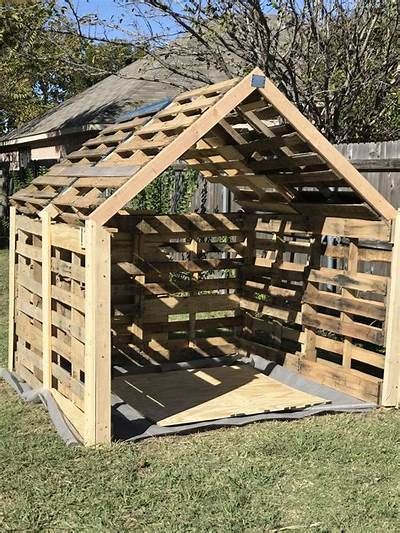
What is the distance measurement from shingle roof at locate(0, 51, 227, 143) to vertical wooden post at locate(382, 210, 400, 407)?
24.8ft

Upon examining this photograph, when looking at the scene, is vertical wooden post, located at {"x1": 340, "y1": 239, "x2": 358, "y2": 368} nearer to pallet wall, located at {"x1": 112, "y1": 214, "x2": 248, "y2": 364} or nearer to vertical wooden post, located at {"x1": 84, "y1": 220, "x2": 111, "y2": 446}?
pallet wall, located at {"x1": 112, "y1": 214, "x2": 248, "y2": 364}

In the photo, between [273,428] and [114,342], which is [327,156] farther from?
[114,342]

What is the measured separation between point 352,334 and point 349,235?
34.6 inches

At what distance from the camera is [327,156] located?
5547mm

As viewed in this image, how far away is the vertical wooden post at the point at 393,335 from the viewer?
5.84 meters

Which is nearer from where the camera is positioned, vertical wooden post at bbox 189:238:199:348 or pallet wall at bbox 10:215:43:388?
pallet wall at bbox 10:215:43:388

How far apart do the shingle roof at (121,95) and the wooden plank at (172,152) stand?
765 centimetres

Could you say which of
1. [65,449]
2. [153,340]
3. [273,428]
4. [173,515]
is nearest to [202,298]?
[153,340]

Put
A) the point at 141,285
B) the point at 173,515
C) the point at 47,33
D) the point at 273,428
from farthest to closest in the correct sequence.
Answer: the point at 47,33, the point at 141,285, the point at 273,428, the point at 173,515

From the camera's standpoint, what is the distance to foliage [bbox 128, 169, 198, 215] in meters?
12.2

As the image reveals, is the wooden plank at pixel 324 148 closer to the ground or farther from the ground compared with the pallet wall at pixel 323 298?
farther from the ground

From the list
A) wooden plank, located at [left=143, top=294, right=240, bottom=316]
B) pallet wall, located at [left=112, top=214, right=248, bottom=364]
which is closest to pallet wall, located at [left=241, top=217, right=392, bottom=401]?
wooden plank, located at [left=143, top=294, right=240, bottom=316]

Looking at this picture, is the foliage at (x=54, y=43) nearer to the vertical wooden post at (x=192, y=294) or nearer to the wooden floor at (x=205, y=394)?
the vertical wooden post at (x=192, y=294)

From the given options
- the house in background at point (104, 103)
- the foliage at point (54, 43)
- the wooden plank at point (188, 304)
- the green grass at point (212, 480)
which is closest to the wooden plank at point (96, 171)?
the wooden plank at point (188, 304)
